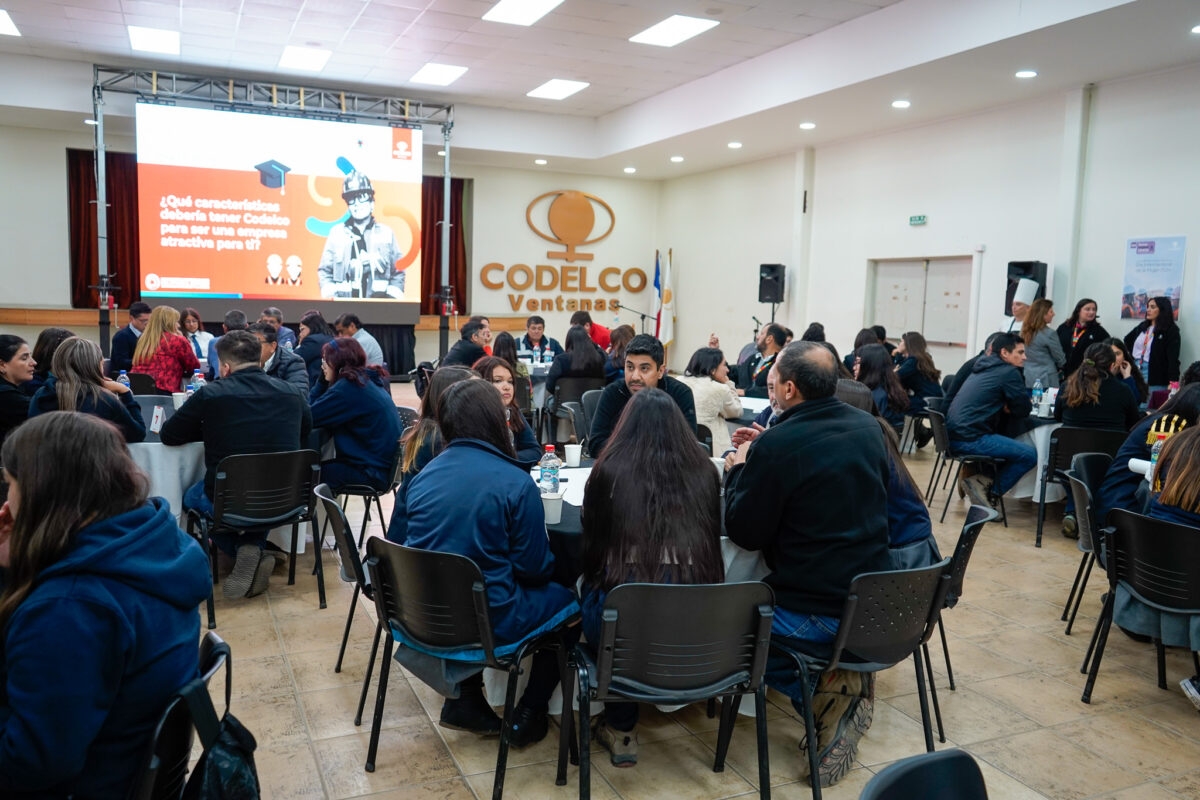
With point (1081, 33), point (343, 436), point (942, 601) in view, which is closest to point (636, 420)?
point (942, 601)

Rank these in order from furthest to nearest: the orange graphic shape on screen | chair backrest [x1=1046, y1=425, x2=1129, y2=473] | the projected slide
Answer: the orange graphic shape on screen < the projected slide < chair backrest [x1=1046, y1=425, x2=1129, y2=473]

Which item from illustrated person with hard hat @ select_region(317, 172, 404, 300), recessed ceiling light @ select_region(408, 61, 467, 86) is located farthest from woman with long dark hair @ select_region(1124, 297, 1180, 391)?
illustrated person with hard hat @ select_region(317, 172, 404, 300)

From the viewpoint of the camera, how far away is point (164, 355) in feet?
19.8

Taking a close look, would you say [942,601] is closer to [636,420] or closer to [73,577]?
[636,420]

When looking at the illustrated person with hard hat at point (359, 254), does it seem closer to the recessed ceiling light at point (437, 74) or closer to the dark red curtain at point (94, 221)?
the recessed ceiling light at point (437, 74)

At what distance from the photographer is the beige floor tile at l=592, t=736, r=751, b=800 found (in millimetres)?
2732

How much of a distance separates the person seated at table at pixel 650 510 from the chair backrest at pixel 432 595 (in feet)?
1.11

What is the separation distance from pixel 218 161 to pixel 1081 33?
357 inches

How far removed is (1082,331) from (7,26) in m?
11.2

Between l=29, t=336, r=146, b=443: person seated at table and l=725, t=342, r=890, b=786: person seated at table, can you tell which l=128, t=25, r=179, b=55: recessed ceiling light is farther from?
l=725, t=342, r=890, b=786: person seated at table

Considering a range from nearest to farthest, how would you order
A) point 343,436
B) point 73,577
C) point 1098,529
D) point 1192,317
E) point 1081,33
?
1. point 73,577
2. point 1098,529
3. point 343,436
4. point 1081,33
5. point 1192,317

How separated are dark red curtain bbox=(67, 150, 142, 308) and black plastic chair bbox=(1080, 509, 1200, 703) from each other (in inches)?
484

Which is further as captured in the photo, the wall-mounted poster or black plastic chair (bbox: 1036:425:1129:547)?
the wall-mounted poster

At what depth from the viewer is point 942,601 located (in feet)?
9.02
